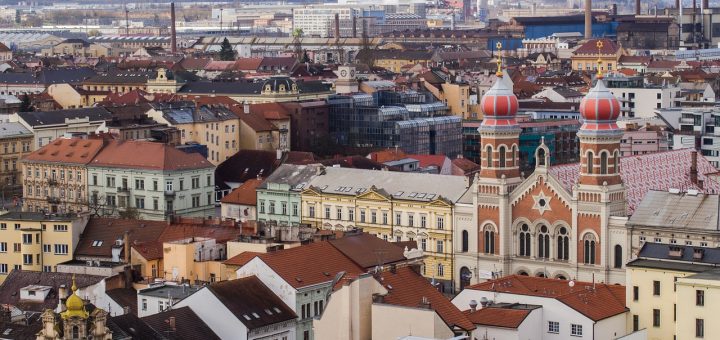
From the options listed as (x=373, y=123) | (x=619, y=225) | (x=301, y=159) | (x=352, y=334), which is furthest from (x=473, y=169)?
(x=352, y=334)

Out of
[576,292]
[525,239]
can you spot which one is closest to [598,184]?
[525,239]

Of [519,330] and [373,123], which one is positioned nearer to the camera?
[519,330]

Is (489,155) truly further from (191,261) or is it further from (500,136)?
(191,261)

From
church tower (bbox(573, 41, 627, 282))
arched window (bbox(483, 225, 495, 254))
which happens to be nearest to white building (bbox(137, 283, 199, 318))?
church tower (bbox(573, 41, 627, 282))

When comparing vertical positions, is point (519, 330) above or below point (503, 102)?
below

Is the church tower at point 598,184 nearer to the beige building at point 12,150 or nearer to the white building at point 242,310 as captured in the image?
the white building at point 242,310

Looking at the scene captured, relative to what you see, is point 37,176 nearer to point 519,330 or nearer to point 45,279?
point 45,279

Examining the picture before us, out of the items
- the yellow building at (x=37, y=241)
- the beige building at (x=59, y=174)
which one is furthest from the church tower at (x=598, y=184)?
the beige building at (x=59, y=174)
